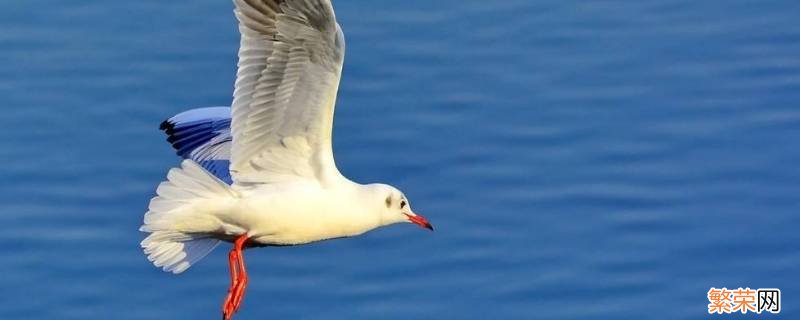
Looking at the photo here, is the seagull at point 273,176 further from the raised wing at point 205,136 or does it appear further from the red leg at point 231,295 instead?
the raised wing at point 205,136

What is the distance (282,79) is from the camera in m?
10.0

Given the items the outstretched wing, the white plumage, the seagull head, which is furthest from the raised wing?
the seagull head

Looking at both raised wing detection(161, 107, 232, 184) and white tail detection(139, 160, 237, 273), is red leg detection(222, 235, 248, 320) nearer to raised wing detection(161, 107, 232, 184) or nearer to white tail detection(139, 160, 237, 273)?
white tail detection(139, 160, 237, 273)

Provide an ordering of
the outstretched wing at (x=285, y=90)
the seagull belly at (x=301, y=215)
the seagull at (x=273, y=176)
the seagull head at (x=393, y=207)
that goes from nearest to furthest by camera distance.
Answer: the outstretched wing at (x=285, y=90)
the seagull at (x=273, y=176)
the seagull belly at (x=301, y=215)
the seagull head at (x=393, y=207)

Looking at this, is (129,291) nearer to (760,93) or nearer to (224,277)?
(224,277)

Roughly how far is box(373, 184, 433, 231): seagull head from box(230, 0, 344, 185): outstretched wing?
0.23 meters

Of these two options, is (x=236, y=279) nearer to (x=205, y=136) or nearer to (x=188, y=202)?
(x=188, y=202)

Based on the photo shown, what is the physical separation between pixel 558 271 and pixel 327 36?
3.19 m

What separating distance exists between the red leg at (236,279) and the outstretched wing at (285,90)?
31 cm

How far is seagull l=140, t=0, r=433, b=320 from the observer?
9953mm

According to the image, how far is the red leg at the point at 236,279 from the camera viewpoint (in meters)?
10.3

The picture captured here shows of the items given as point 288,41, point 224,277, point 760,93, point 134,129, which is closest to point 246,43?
point 288,41

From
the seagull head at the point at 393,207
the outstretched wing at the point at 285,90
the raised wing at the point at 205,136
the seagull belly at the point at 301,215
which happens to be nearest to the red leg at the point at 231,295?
the seagull belly at the point at 301,215

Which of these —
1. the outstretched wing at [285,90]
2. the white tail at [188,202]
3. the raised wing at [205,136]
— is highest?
the raised wing at [205,136]
